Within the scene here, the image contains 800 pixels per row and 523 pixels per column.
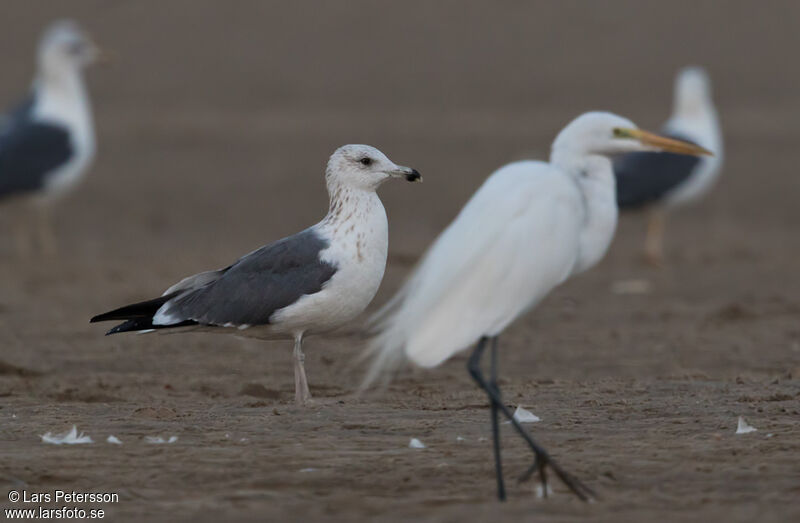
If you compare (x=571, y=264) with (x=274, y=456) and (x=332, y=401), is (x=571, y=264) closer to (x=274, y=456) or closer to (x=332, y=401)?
(x=274, y=456)

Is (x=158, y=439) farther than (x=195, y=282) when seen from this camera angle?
No

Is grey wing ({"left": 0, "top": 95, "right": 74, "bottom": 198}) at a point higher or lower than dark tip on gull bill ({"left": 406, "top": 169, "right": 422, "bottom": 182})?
higher

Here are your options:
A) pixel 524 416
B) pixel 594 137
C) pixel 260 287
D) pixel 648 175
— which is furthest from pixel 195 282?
pixel 648 175

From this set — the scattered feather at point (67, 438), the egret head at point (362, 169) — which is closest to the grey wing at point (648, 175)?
the egret head at point (362, 169)

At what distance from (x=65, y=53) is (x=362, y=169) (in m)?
9.39

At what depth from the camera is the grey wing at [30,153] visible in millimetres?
14812

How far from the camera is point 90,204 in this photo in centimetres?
1783

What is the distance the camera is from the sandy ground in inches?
220

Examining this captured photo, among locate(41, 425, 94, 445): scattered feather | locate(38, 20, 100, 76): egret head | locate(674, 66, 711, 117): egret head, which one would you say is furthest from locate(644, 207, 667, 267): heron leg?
locate(41, 425, 94, 445): scattered feather

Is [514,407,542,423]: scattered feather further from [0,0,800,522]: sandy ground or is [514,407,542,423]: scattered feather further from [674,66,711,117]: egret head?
[674,66,711,117]: egret head

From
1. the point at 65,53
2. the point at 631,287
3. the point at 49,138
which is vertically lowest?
the point at 631,287

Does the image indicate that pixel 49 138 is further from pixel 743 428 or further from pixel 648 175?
pixel 743 428

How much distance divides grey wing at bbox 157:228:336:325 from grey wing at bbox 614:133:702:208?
733cm

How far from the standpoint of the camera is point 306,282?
717 cm
